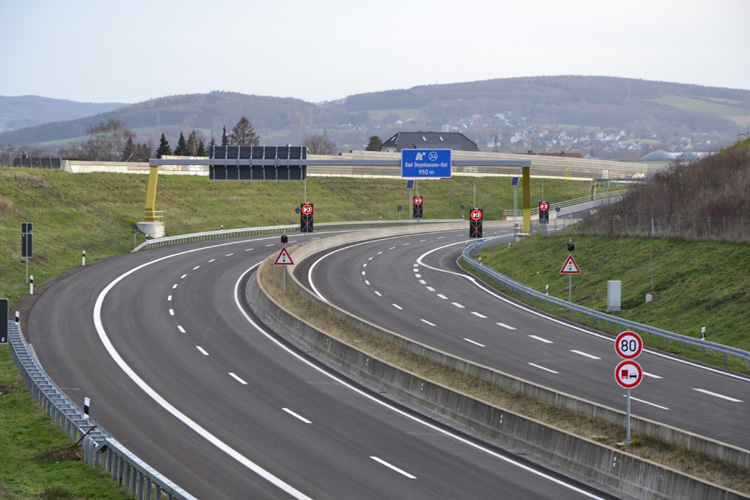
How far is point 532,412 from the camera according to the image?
21.7 meters

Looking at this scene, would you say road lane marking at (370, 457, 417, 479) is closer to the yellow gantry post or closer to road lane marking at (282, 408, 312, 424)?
road lane marking at (282, 408, 312, 424)

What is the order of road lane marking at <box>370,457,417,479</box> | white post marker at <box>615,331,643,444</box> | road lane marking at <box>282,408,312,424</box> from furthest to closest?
1. road lane marking at <box>282,408,312,424</box>
2. white post marker at <box>615,331,643,444</box>
3. road lane marking at <box>370,457,417,479</box>

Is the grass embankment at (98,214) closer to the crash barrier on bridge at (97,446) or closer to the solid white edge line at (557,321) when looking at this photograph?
Answer: the crash barrier on bridge at (97,446)

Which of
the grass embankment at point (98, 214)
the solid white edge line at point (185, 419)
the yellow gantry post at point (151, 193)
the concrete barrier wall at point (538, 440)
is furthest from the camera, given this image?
the yellow gantry post at point (151, 193)

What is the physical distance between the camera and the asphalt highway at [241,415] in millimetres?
17109

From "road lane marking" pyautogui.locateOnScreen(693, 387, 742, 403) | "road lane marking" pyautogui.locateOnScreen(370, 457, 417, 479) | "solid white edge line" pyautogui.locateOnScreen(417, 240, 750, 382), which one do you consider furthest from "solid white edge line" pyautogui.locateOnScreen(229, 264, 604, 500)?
"solid white edge line" pyautogui.locateOnScreen(417, 240, 750, 382)

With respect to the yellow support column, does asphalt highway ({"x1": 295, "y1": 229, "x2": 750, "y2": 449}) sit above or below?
below

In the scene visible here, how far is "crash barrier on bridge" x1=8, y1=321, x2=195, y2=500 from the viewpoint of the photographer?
15.0 metres

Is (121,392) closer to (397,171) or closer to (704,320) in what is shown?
(704,320)

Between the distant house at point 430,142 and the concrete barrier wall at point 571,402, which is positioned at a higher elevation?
the distant house at point 430,142

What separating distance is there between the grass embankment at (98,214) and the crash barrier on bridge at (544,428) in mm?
8780

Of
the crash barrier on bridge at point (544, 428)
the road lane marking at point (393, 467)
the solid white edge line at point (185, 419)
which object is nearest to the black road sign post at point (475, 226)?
the solid white edge line at point (185, 419)

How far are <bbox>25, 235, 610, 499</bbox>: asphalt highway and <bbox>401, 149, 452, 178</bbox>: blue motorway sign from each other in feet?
77.3

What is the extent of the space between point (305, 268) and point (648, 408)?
3478 centimetres
